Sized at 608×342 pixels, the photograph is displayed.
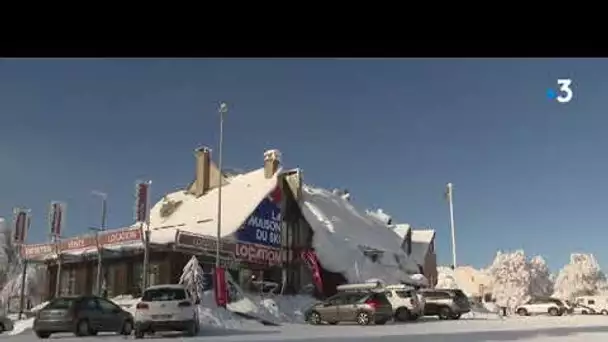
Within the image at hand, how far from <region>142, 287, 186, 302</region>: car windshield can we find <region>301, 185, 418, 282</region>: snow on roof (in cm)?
546

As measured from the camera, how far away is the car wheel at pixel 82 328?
7.39 metres

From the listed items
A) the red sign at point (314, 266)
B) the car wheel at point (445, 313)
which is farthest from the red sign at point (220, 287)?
the car wheel at point (445, 313)

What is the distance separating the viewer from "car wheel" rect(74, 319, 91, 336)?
7.39 m

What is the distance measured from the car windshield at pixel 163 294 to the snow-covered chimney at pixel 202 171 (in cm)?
137

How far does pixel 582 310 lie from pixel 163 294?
592 centimetres

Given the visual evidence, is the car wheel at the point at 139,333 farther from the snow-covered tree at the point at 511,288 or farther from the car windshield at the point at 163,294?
the snow-covered tree at the point at 511,288

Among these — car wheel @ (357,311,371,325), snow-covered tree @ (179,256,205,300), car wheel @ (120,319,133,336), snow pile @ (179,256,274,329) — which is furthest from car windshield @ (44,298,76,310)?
car wheel @ (357,311,371,325)

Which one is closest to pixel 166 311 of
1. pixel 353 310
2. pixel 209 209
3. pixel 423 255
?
pixel 209 209

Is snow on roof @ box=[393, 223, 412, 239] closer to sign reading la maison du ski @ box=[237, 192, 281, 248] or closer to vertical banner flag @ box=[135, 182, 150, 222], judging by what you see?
sign reading la maison du ski @ box=[237, 192, 281, 248]

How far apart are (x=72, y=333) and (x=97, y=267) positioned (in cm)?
225

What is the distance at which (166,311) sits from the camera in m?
7.70
